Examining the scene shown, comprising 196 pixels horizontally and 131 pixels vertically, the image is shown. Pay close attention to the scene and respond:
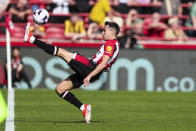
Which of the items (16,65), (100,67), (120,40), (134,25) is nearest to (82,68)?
(100,67)

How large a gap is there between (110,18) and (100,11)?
0.61m

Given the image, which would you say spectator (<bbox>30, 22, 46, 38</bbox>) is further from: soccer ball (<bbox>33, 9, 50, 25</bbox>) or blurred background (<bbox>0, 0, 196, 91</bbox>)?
soccer ball (<bbox>33, 9, 50, 25</bbox>)

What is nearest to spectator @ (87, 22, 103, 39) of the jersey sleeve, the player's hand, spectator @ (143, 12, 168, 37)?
spectator @ (143, 12, 168, 37)

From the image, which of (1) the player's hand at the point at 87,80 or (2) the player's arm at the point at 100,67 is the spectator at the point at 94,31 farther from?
(1) the player's hand at the point at 87,80

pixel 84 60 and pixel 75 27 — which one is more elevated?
pixel 75 27

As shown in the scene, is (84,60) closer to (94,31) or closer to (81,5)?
(94,31)

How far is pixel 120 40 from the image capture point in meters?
17.7

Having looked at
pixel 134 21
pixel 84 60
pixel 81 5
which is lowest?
pixel 84 60

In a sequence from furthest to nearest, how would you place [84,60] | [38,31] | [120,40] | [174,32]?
[174,32], [38,31], [120,40], [84,60]

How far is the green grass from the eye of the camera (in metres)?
9.01

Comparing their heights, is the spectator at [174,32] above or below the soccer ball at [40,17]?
above

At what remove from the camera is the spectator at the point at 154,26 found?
18.7 meters

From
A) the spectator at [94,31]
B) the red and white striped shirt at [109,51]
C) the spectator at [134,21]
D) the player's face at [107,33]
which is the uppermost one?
the spectator at [134,21]

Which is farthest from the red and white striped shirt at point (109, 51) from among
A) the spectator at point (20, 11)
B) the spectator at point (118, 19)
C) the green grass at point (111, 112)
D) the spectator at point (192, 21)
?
the spectator at point (192, 21)
